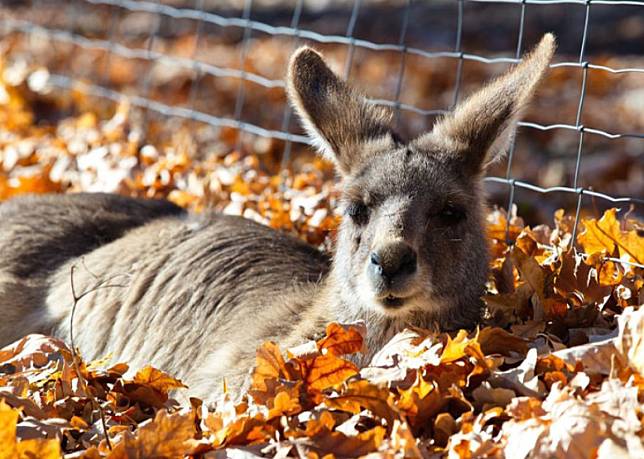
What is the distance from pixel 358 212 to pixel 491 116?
0.72 meters

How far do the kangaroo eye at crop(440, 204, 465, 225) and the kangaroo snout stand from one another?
0.39 metres

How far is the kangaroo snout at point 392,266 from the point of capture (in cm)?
395

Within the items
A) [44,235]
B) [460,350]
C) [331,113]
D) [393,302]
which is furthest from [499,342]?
[44,235]

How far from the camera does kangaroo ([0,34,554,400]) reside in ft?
14.0

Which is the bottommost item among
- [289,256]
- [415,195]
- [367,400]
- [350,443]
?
[350,443]

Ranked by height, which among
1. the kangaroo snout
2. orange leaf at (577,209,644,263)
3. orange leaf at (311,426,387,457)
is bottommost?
orange leaf at (311,426,387,457)

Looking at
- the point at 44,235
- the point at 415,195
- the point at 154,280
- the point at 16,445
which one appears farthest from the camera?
the point at 44,235

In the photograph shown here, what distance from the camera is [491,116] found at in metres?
4.46

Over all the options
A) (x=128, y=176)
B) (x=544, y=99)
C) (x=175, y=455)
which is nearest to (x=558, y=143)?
(x=544, y=99)

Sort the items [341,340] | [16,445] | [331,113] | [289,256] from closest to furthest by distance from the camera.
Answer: [16,445] < [341,340] < [331,113] < [289,256]

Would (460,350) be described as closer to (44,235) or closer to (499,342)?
(499,342)

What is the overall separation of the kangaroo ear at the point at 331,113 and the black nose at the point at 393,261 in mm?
883

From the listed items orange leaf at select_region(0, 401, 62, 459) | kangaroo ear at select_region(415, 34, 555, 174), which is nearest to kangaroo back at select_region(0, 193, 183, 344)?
kangaroo ear at select_region(415, 34, 555, 174)

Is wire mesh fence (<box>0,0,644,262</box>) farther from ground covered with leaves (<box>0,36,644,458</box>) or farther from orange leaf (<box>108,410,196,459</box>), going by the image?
orange leaf (<box>108,410,196,459</box>)
